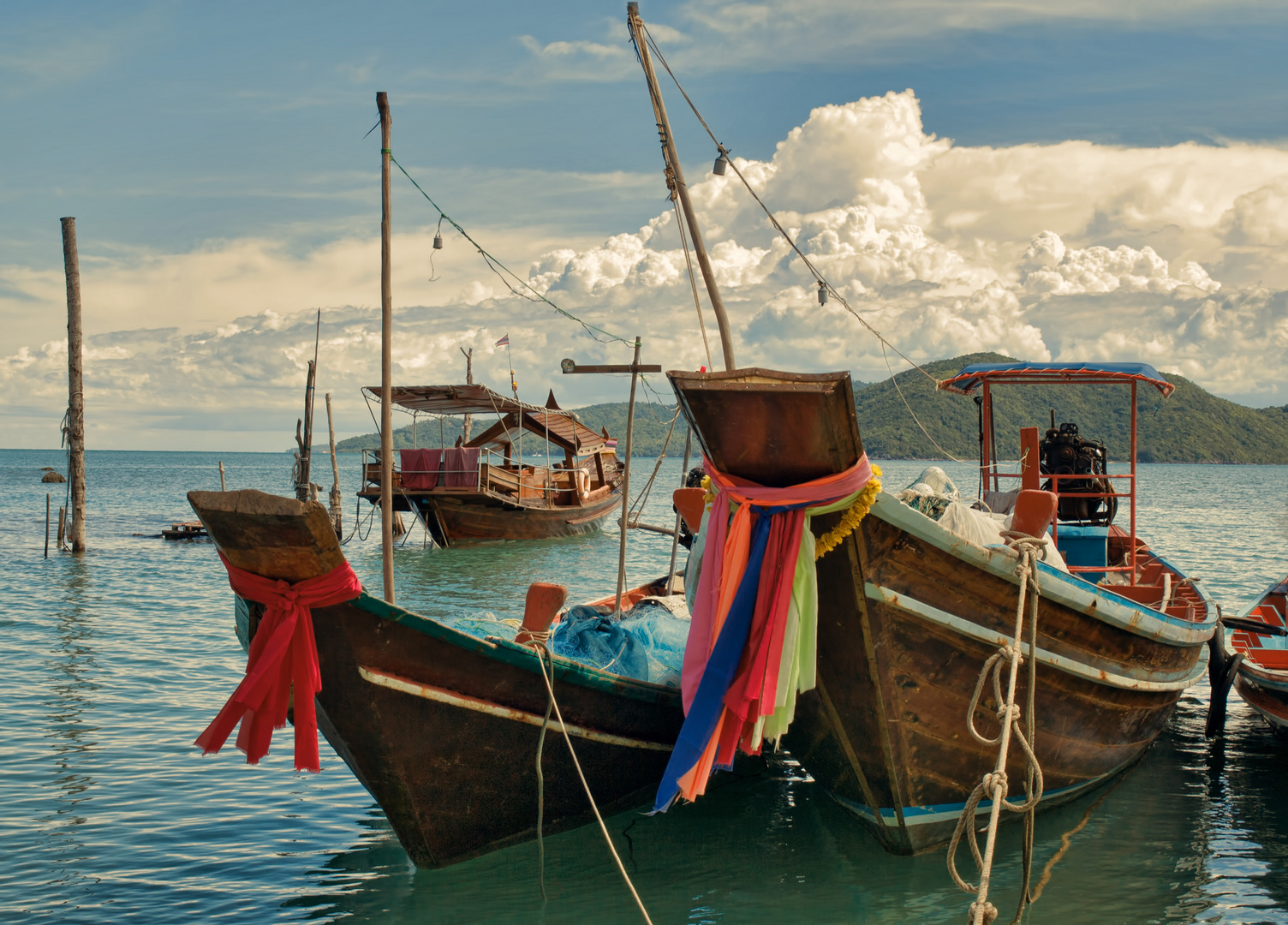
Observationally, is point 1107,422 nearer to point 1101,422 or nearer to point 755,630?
point 1101,422

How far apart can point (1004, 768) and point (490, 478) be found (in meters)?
22.7


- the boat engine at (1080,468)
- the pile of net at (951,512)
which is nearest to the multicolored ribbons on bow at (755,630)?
the pile of net at (951,512)

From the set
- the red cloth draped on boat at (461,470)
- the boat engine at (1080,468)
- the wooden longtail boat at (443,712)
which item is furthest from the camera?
the red cloth draped on boat at (461,470)

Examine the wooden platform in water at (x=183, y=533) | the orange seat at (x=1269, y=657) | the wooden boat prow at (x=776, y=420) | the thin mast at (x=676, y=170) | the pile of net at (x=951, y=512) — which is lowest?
the wooden platform in water at (x=183, y=533)

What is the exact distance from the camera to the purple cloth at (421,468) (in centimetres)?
2583

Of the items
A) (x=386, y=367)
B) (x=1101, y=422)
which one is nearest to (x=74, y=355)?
(x=386, y=367)

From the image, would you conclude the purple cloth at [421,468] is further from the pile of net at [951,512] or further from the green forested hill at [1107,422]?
the green forested hill at [1107,422]

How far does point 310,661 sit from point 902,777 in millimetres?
3337

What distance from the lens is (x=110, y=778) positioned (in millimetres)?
7746

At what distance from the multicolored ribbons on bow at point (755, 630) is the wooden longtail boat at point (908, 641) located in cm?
14

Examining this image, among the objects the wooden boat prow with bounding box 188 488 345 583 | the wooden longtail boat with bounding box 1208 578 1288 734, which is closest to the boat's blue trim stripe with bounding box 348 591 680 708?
the wooden boat prow with bounding box 188 488 345 583

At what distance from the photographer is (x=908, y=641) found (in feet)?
16.9

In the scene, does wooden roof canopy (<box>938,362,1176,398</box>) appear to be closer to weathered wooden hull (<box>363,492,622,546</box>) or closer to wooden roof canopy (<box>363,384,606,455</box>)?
wooden roof canopy (<box>363,384,606,455</box>)

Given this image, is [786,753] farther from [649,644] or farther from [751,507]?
[751,507]
